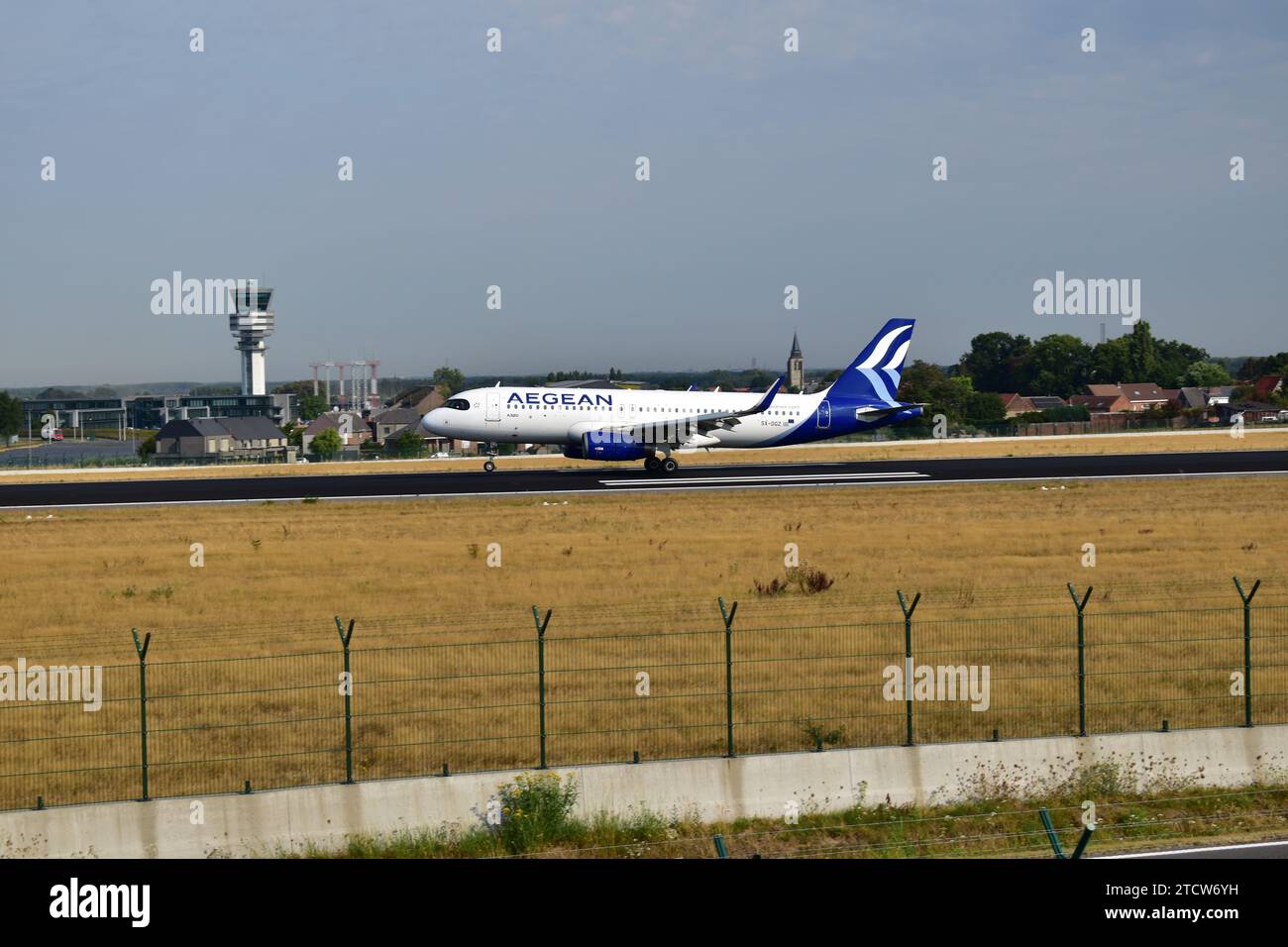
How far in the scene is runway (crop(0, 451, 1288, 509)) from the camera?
56938mm

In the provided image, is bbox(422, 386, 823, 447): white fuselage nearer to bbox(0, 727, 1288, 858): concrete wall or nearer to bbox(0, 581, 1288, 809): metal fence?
bbox(0, 581, 1288, 809): metal fence

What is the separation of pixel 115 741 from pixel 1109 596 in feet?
65.2

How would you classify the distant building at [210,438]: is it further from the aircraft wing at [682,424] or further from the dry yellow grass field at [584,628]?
the dry yellow grass field at [584,628]

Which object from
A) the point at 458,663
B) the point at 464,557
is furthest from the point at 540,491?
the point at 458,663

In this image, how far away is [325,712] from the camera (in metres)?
19.5

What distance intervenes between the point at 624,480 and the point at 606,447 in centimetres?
261

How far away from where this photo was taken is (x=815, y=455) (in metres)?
96.1

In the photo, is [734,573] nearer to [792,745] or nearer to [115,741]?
[792,745]

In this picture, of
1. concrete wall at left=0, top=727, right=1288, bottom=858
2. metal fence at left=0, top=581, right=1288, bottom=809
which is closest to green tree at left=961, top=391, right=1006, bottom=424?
metal fence at left=0, top=581, right=1288, bottom=809

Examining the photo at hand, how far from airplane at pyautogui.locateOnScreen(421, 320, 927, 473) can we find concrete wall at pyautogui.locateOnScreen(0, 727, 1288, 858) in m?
45.5

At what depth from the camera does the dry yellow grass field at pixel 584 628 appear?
1783 cm

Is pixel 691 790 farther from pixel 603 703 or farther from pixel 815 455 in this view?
pixel 815 455

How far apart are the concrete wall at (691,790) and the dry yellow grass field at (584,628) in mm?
1262

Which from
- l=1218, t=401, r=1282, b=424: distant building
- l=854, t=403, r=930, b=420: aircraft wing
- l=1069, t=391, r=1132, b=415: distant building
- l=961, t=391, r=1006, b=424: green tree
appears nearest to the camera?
l=854, t=403, r=930, b=420: aircraft wing
